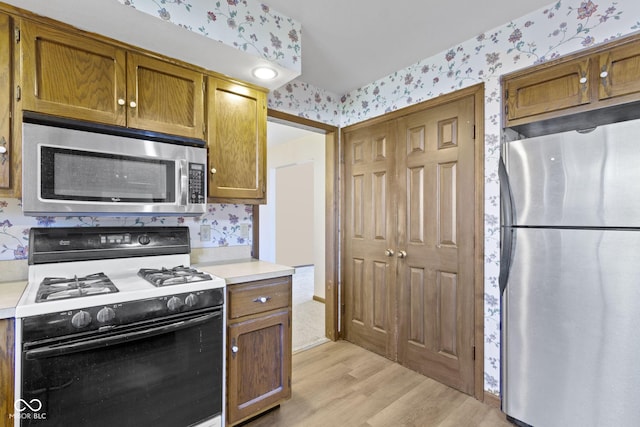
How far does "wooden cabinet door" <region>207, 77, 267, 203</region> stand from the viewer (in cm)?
195

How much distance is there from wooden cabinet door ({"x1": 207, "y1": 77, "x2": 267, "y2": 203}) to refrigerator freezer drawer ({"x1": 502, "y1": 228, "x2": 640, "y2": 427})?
1.68m

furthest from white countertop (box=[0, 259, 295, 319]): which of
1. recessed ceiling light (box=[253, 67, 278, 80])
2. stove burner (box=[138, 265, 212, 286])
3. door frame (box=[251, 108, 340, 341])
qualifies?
recessed ceiling light (box=[253, 67, 278, 80])

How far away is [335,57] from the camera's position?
2.38 metres

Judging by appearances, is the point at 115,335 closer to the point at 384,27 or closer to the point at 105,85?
the point at 105,85

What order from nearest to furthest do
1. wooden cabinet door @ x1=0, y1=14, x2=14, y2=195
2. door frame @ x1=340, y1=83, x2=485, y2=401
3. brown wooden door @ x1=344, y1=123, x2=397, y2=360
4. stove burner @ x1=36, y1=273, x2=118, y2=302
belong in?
1. stove burner @ x1=36, y1=273, x2=118, y2=302
2. wooden cabinet door @ x1=0, y1=14, x2=14, y2=195
3. door frame @ x1=340, y1=83, x2=485, y2=401
4. brown wooden door @ x1=344, y1=123, x2=397, y2=360

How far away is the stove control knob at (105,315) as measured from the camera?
127cm

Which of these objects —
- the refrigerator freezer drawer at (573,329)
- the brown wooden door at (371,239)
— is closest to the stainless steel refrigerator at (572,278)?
the refrigerator freezer drawer at (573,329)

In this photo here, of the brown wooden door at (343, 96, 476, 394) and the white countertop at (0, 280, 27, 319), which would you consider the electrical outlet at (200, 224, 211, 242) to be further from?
the brown wooden door at (343, 96, 476, 394)

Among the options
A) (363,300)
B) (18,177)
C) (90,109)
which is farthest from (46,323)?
(363,300)

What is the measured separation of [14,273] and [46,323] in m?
0.70

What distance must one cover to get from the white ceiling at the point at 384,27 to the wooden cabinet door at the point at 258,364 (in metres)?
1.84

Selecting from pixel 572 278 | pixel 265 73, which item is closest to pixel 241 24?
pixel 265 73

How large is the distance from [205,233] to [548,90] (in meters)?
2.34

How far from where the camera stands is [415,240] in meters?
2.46
